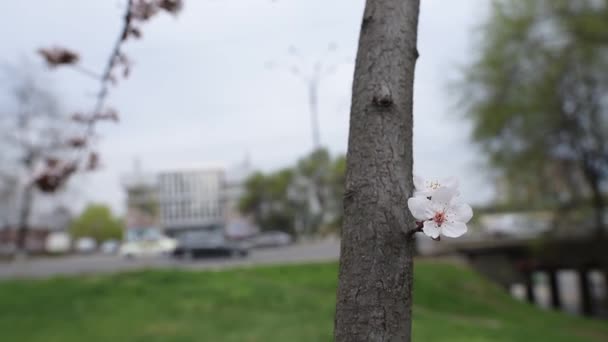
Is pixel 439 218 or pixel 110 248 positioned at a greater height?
pixel 439 218

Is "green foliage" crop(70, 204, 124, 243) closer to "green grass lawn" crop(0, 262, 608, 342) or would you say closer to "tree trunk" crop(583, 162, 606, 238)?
"green grass lawn" crop(0, 262, 608, 342)

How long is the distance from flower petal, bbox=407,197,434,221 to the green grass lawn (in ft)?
26.0

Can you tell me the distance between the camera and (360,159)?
80 cm

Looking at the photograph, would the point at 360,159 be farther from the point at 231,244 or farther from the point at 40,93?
the point at 231,244

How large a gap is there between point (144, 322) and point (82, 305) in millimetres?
2018

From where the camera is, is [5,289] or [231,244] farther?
[231,244]

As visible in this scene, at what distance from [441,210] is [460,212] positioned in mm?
26

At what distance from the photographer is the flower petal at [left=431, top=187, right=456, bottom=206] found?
2.37 ft

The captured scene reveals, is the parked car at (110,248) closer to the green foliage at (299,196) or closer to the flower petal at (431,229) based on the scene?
the green foliage at (299,196)

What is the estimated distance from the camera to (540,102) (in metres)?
14.9

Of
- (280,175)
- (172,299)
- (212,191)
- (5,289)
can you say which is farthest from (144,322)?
(212,191)

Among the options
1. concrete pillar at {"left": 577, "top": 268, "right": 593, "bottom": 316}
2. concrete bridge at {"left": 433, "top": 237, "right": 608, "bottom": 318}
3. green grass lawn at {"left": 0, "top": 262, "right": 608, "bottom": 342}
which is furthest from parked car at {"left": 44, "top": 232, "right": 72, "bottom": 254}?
green grass lawn at {"left": 0, "top": 262, "right": 608, "bottom": 342}

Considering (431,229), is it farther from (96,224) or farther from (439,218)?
(96,224)

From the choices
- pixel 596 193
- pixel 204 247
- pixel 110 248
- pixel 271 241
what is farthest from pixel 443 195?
pixel 110 248
